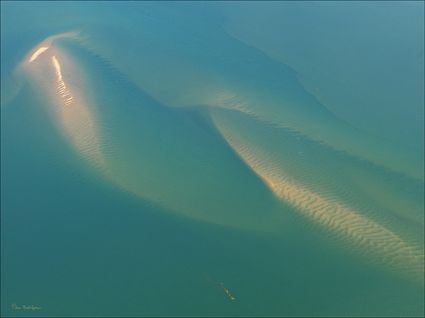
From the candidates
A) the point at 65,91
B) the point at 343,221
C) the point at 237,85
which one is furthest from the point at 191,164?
the point at 65,91

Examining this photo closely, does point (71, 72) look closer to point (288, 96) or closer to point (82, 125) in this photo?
point (82, 125)

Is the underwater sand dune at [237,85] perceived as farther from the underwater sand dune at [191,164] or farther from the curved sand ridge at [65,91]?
the curved sand ridge at [65,91]

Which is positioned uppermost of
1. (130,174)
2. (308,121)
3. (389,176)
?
(308,121)

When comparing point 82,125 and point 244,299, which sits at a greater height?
point 82,125

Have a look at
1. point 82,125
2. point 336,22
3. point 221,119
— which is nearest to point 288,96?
point 221,119

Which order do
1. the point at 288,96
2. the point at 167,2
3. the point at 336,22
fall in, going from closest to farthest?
the point at 288,96
the point at 336,22
the point at 167,2

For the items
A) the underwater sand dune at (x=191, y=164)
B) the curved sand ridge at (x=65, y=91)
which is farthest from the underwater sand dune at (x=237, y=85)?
the curved sand ridge at (x=65, y=91)
